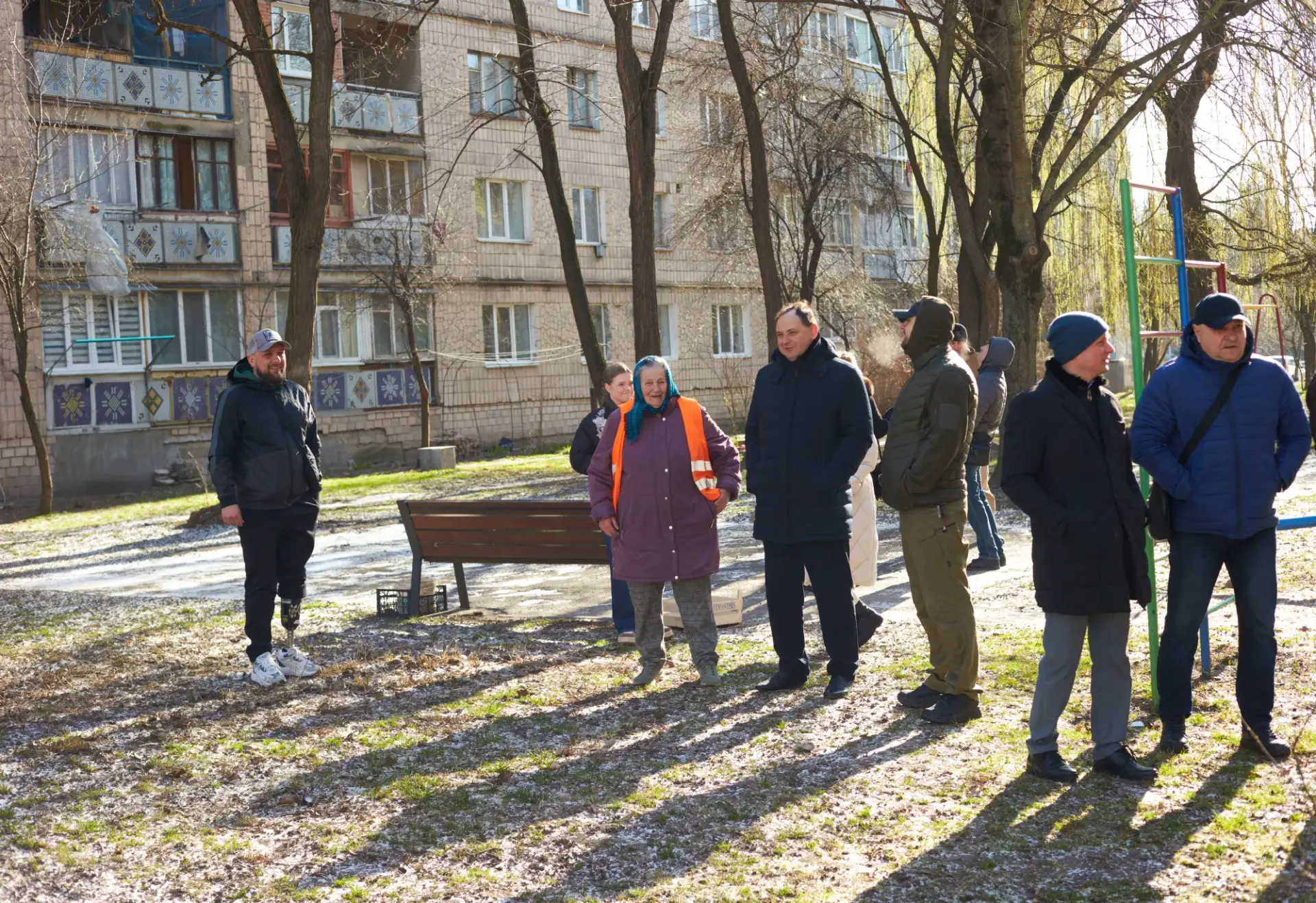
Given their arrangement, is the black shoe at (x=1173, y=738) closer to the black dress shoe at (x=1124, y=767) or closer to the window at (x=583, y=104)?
the black dress shoe at (x=1124, y=767)

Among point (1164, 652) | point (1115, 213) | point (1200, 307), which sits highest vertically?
point (1115, 213)

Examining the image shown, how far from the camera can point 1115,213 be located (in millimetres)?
21562

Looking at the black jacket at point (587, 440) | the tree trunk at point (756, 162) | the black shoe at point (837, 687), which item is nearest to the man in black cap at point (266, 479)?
the black jacket at point (587, 440)

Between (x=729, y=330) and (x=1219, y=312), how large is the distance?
36.0 meters

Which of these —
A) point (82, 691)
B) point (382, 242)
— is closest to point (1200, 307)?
point (82, 691)

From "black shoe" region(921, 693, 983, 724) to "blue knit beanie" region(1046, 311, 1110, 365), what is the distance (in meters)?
1.78

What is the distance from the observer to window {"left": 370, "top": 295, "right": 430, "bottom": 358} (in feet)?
108

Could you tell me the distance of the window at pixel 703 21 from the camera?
117 ft

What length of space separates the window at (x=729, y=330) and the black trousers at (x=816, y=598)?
3364 cm

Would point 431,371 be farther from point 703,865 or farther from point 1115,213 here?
point 703,865

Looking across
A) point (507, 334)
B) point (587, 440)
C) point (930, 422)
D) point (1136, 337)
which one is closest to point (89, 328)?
point (507, 334)

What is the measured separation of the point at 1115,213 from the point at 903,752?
17.2 metres

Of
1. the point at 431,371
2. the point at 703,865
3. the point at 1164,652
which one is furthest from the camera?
the point at 431,371

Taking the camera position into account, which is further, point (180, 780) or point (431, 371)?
point (431, 371)
